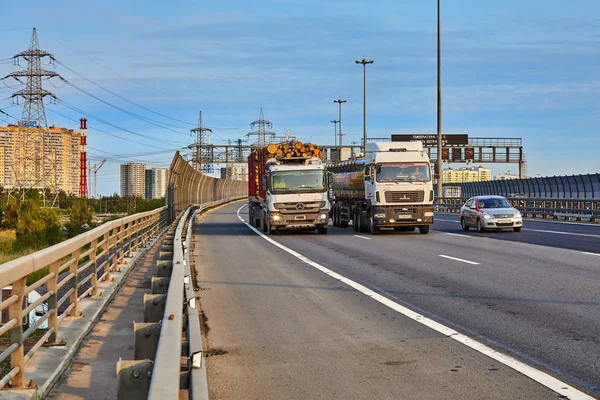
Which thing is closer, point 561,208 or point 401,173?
point 401,173

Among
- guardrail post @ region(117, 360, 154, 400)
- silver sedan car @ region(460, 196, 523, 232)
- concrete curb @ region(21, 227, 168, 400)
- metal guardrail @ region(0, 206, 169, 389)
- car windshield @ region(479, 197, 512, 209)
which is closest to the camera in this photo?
guardrail post @ region(117, 360, 154, 400)

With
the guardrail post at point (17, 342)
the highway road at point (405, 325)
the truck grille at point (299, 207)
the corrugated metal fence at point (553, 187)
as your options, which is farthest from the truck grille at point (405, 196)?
the guardrail post at point (17, 342)

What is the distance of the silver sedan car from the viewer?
31.5m

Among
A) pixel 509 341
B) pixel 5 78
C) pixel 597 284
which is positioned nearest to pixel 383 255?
pixel 597 284

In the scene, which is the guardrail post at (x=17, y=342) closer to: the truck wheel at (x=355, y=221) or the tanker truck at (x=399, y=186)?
the tanker truck at (x=399, y=186)

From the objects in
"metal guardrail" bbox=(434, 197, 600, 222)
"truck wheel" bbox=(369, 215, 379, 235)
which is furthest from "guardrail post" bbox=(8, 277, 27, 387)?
"metal guardrail" bbox=(434, 197, 600, 222)

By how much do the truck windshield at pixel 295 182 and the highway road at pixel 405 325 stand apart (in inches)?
423

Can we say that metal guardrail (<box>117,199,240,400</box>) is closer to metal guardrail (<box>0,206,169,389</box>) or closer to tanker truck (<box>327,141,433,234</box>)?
metal guardrail (<box>0,206,169,389</box>)

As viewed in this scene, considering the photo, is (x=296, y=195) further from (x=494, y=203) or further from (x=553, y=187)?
(x=553, y=187)

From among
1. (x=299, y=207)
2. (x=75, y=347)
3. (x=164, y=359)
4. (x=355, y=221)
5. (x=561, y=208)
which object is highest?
(x=299, y=207)

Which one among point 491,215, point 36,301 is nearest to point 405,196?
point 491,215

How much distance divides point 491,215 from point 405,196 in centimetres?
361

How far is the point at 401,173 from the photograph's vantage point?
3108 centimetres

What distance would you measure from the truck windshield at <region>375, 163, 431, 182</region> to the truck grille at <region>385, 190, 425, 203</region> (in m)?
0.55
